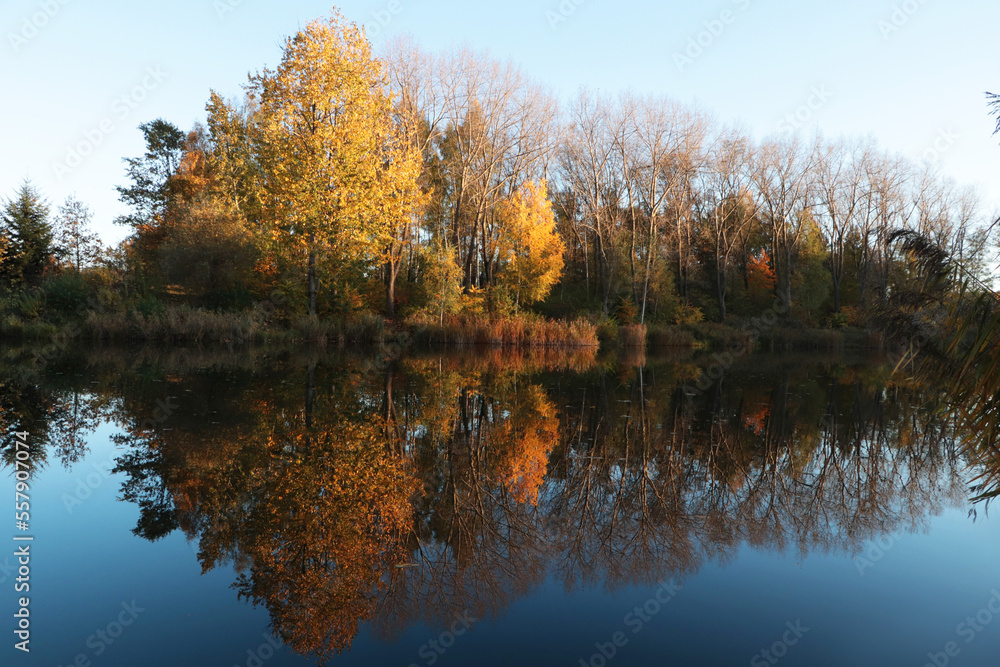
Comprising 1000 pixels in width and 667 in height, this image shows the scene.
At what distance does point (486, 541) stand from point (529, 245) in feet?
85.3

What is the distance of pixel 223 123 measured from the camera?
2603 centimetres

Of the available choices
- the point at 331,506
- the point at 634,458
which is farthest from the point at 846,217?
the point at 331,506

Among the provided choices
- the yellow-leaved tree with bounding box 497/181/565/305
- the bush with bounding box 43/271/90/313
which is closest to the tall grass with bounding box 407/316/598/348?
the yellow-leaved tree with bounding box 497/181/565/305

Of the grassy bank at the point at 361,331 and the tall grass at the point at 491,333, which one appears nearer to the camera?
the grassy bank at the point at 361,331

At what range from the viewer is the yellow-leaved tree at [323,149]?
66.1 ft

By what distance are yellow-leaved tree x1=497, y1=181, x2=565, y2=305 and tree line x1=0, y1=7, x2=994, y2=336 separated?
0.33 ft

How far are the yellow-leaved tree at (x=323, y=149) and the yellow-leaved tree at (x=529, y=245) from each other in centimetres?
839

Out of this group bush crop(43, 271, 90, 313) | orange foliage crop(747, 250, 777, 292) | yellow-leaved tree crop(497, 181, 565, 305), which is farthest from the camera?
orange foliage crop(747, 250, 777, 292)

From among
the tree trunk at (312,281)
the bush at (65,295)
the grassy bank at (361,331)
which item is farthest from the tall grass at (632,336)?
the bush at (65,295)

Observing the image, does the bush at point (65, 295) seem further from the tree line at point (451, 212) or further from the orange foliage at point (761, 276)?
the orange foliage at point (761, 276)

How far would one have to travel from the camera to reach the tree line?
2073cm

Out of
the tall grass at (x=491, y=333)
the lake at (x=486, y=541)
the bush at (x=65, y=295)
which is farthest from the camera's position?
the tall grass at (x=491, y=333)

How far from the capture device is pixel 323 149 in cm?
2041

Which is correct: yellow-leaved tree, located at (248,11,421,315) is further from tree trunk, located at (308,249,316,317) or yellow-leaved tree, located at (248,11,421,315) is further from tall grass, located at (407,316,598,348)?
tall grass, located at (407,316,598,348)
